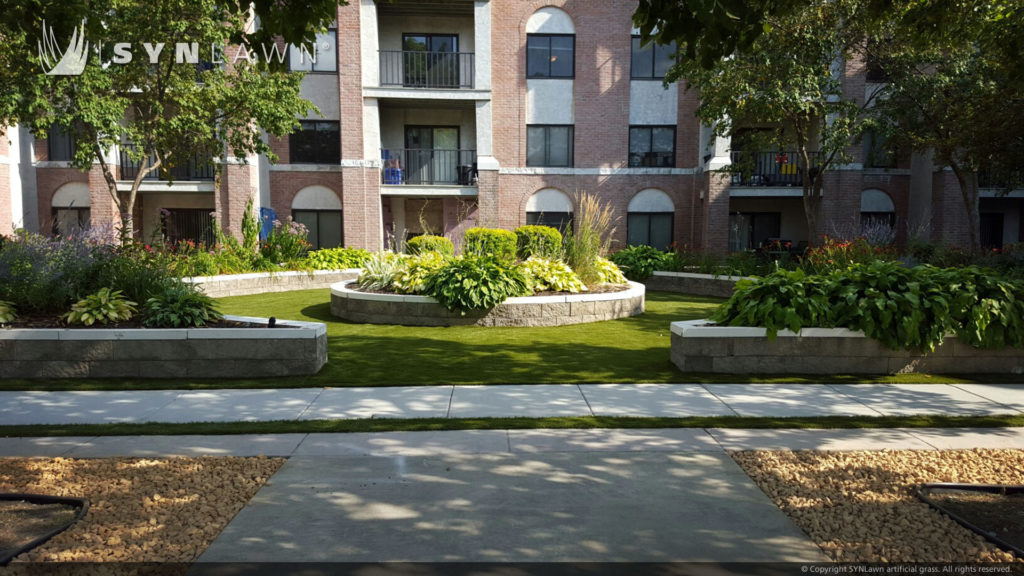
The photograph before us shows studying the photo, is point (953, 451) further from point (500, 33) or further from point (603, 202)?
point (500, 33)

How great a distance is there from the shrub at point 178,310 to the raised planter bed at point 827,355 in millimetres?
6207

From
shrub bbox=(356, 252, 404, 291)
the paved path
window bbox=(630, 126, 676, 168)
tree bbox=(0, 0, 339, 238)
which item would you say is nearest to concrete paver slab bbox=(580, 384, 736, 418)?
the paved path

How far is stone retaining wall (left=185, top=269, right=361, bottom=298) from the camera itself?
1527cm

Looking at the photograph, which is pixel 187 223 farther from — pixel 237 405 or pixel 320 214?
pixel 237 405

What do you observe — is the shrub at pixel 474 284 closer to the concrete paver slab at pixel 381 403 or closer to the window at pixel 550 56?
the concrete paver slab at pixel 381 403

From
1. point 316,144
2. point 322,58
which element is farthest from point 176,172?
point 322,58

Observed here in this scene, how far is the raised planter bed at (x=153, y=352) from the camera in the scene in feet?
24.2

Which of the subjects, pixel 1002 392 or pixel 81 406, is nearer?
pixel 81 406

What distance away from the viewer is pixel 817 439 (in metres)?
5.36

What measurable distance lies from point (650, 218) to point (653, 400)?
19.9 meters

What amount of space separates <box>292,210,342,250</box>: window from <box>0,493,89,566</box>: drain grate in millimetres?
21236

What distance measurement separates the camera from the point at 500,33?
965 inches

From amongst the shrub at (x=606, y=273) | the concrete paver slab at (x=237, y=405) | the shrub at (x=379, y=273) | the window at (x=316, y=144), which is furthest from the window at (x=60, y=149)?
the concrete paver slab at (x=237, y=405)

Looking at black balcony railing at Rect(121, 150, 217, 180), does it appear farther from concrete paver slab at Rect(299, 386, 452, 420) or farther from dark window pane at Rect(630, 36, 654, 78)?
concrete paver slab at Rect(299, 386, 452, 420)
